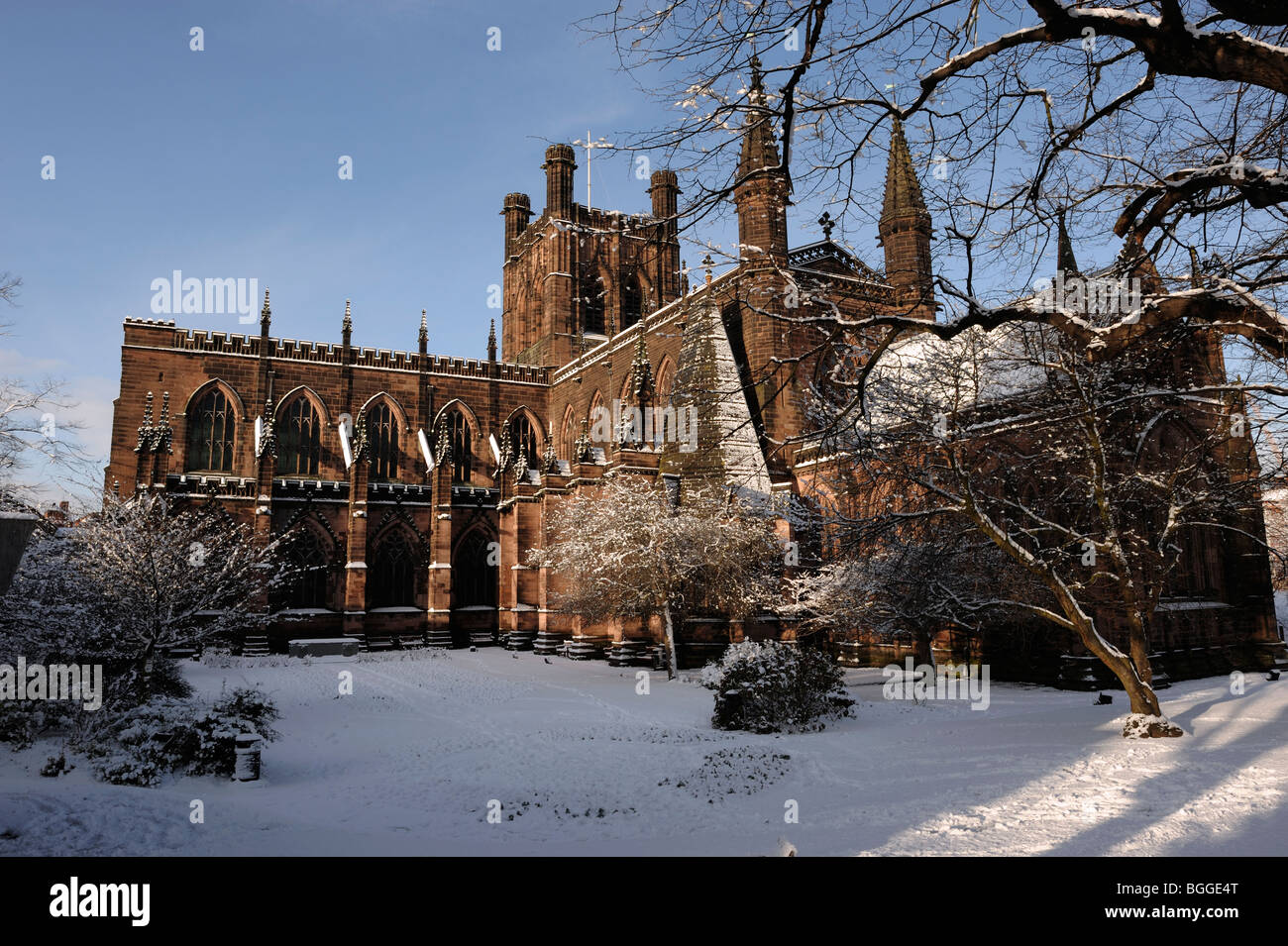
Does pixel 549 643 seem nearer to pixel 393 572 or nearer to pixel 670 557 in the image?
pixel 393 572

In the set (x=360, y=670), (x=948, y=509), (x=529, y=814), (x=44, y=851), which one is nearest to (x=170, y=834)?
(x=44, y=851)

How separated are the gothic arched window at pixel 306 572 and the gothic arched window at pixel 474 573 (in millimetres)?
5445

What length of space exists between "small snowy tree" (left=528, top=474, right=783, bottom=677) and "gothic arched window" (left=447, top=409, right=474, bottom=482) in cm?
1743

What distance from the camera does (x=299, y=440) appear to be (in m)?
37.6

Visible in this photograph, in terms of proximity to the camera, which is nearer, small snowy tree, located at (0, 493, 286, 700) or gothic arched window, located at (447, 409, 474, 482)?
small snowy tree, located at (0, 493, 286, 700)

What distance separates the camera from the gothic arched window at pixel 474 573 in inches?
1405

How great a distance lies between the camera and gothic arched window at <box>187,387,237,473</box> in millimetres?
35938

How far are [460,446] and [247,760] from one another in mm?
31538

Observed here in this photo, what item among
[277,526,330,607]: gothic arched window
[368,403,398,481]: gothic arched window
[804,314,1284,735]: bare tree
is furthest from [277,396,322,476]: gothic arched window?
[804,314,1284,735]: bare tree
